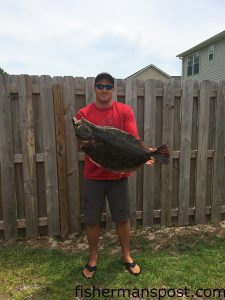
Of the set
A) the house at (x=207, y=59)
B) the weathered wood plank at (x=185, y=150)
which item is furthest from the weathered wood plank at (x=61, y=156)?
the house at (x=207, y=59)

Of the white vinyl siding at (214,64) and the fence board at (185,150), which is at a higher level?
the white vinyl siding at (214,64)

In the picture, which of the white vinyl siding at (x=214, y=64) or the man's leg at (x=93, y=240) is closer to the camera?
the man's leg at (x=93, y=240)

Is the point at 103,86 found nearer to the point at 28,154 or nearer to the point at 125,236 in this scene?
the point at 28,154

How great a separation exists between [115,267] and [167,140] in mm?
1962

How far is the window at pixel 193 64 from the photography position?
25891mm

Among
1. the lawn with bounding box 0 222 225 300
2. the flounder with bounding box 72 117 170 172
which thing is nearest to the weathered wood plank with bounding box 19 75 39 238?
the lawn with bounding box 0 222 225 300

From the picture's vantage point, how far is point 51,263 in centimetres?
373

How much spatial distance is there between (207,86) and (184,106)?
45 centimetres

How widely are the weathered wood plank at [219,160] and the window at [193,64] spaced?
74.4 feet

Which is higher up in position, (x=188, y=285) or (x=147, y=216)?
(x=147, y=216)

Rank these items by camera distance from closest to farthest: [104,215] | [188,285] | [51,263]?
[188,285] → [51,263] → [104,215]

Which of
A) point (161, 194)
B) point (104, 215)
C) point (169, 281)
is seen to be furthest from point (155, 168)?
point (169, 281)

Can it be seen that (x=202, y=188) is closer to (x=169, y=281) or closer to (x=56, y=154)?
(x=169, y=281)

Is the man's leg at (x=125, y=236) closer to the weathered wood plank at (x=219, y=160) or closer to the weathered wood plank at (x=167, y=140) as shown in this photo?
the weathered wood plank at (x=167, y=140)
